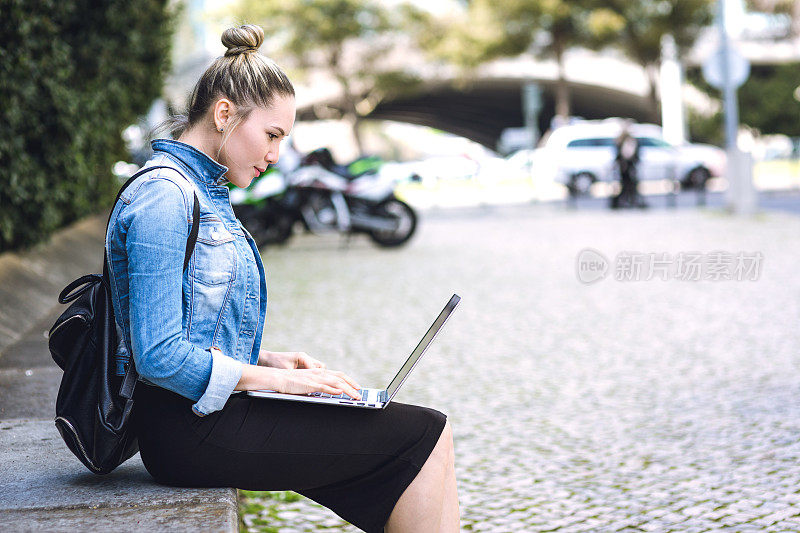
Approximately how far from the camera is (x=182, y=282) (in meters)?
2.43

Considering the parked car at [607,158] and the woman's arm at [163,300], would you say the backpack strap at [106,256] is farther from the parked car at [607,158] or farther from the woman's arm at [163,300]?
the parked car at [607,158]

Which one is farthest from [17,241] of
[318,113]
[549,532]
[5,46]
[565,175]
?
[318,113]

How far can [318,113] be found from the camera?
61.1 m

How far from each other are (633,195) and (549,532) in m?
18.8

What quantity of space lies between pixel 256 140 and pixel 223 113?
10 cm

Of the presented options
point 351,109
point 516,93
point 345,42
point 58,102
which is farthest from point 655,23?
point 58,102

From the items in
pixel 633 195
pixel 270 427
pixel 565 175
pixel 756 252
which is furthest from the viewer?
pixel 565 175

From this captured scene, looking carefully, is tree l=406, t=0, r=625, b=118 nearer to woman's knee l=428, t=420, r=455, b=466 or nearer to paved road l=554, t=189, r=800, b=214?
paved road l=554, t=189, r=800, b=214

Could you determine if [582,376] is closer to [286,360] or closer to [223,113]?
[286,360]

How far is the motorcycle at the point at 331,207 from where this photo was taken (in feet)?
46.5

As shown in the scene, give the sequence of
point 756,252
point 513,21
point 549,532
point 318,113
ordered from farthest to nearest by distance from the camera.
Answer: point 318,113, point 513,21, point 756,252, point 549,532

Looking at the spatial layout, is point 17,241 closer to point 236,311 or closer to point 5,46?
point 5,46

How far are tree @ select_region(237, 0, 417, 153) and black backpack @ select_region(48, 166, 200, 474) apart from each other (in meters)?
48.9

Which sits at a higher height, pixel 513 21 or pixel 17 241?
pixel 513 21
